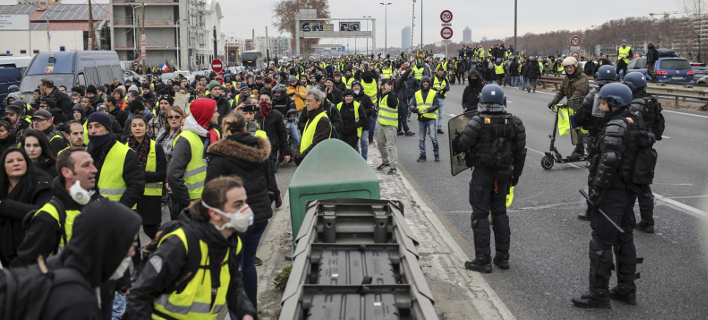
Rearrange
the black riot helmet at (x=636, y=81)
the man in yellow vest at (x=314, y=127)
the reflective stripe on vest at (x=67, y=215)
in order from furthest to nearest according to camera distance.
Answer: the man in yellow vest at (x=314, y=127) < the black riot helmet at (x=636, y=81) < the reflective stripe on vest at (x=67, y=215)

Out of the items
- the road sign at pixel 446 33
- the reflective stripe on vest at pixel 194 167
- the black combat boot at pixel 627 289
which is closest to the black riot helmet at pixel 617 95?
the black combat boot at pixel 627 289

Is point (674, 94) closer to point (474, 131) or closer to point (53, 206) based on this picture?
point (474, 131)

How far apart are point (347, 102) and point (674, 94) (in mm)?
16597

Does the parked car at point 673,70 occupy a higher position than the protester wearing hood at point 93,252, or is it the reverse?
the parked car at point 673,70

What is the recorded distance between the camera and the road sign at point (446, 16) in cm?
2133

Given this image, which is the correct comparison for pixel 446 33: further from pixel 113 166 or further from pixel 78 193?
pixel 78 193

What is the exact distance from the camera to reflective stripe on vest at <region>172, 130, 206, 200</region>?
5950 mm

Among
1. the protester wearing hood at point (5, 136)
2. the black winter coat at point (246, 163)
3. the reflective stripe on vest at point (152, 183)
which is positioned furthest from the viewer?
the protester wearing hood at point (5, 136)

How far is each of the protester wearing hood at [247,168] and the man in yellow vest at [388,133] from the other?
6.69 meters

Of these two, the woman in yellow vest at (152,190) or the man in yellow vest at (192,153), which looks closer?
the man in yellow vest at (192,153)

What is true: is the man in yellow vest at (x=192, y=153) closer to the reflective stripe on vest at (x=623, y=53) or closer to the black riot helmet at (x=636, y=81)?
the black riot helmet at (x=636, y=81)

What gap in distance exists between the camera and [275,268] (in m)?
6.81

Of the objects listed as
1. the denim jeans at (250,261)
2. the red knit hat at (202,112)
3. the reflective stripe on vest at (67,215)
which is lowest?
the denim jeans at (250,261)

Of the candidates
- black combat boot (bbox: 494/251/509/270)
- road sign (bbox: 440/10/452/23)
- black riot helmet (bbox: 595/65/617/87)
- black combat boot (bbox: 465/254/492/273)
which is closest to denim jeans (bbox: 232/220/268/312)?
black combat boot (bbox: 465/254/492/273)
